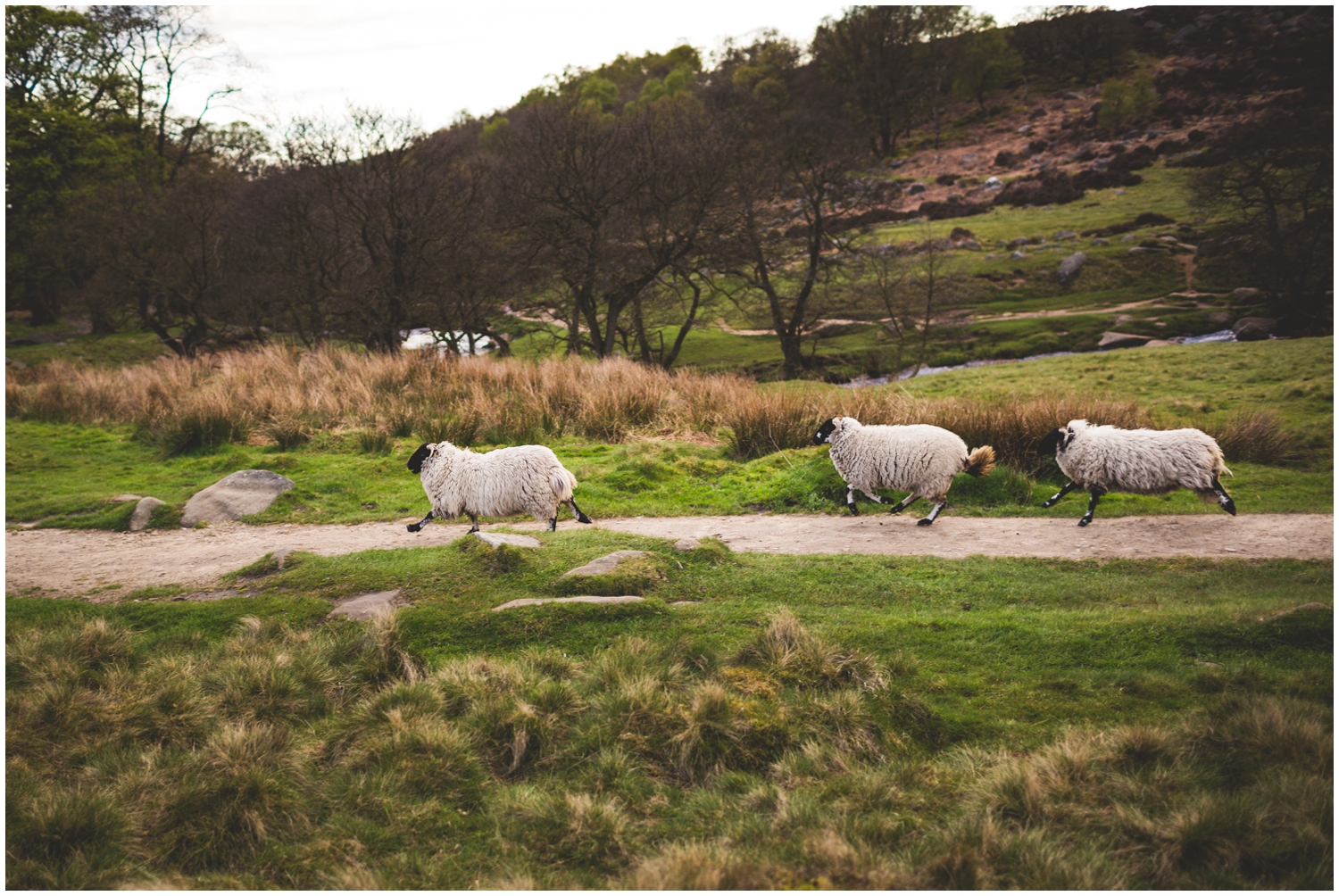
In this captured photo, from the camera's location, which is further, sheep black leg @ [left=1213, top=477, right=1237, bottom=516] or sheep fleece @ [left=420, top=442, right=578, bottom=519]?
sheep black leg @ [left=1213, top=477, right=1237, bottom=516]

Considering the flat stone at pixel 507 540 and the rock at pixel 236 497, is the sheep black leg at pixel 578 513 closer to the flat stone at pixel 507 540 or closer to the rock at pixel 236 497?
the flat stone at pixel 507 540

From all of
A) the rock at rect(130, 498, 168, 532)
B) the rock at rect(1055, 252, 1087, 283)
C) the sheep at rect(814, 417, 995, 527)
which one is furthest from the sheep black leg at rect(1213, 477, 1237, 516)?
the rock at rect(1055, 252, 1087, 283)

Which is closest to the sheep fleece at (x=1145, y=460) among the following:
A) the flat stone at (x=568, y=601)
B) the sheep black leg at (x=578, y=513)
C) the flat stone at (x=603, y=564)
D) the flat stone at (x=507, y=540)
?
the flat stone at (x=603, y=564)

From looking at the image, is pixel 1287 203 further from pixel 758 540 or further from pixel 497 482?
pixel 497 482

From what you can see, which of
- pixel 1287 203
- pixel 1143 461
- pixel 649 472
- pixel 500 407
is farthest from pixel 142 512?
pixel 1287 203

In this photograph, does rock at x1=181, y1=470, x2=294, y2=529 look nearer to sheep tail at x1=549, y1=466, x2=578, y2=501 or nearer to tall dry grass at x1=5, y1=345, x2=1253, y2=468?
tall dry grass at x1=5, y1=345, x2=1253, y2=468

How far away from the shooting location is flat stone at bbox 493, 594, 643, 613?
17.1 feet

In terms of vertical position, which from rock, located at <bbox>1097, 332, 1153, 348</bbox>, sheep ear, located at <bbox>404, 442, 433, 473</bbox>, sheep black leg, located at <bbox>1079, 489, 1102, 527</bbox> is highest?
sheep ear, located at <bbox>404, 442, 433, 473</bbox>

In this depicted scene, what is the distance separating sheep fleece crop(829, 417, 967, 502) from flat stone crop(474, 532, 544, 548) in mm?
3867

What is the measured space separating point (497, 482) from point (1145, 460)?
272 inches

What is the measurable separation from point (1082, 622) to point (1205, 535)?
12.3ft

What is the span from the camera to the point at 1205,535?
7.09 meters

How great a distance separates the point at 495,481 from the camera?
22.9 feet

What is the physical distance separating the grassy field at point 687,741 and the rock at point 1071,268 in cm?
4026
